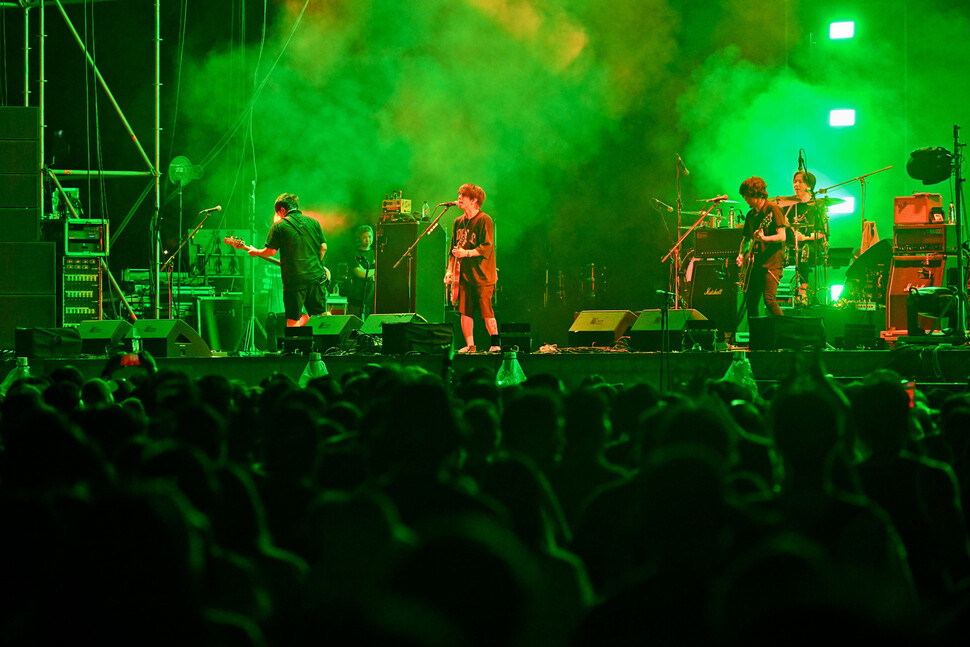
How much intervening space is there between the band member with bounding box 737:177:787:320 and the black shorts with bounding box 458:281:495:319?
337cm

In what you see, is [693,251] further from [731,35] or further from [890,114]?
[890,114]

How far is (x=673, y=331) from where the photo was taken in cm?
1231

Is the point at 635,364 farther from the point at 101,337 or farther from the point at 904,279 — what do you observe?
the point at 904,279

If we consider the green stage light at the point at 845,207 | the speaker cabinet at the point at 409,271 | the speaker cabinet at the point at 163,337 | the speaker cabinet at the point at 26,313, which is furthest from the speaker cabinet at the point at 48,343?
the green stage light at the point at 845,207

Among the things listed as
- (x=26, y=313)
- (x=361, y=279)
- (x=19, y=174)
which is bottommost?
(x=26, y=313)

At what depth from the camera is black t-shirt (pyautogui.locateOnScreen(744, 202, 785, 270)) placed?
1262 centimetres

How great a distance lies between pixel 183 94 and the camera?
21.0m

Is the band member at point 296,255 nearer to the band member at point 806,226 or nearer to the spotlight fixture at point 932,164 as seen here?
the band member at point 806,226

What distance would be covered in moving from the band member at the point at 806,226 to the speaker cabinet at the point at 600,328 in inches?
153

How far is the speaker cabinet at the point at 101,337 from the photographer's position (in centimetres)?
1248

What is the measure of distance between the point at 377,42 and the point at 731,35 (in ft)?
24.8

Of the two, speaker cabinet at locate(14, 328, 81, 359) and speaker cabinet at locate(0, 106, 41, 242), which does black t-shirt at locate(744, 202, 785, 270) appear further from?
speaker cabinet at locate(0, 106, 41, 242)

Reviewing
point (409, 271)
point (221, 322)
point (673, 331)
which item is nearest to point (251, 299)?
point (221, 322)

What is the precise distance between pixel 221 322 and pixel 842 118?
14.7 meters
